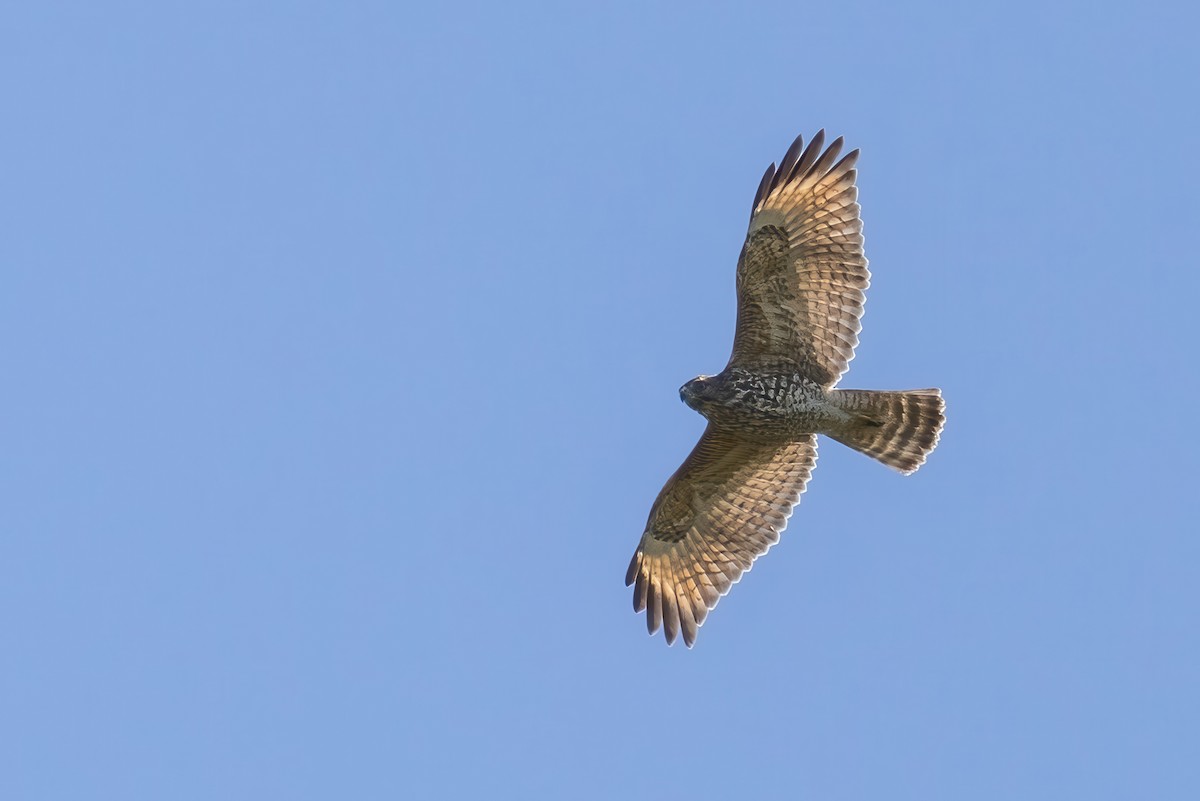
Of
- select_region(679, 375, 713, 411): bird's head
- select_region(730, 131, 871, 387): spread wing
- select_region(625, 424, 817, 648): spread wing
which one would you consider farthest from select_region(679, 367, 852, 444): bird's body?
select_region(625, 424, 817, 648): spread wing

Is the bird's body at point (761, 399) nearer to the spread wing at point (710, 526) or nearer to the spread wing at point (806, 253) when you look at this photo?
the spread wing at point (806, 253)

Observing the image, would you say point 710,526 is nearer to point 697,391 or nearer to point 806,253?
point 697,391

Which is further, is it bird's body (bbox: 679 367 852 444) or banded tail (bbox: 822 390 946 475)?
banded tail (bbox: 822 390 946 475)

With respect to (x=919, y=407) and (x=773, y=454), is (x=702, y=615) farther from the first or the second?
(x=919, y=407)

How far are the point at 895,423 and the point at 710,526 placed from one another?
1893 millimetres

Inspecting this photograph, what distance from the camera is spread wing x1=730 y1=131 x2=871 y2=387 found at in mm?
14477

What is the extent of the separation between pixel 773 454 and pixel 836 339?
1317 millimetres

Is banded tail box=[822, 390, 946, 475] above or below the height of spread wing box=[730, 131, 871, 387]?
below

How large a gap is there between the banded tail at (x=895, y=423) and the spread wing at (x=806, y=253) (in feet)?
1.57

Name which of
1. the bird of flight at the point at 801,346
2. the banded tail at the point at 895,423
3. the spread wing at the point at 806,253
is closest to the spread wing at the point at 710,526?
the bird of flight at the point at 801,346

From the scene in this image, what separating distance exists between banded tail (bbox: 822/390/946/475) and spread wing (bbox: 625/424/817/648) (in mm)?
647

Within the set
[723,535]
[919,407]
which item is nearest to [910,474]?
[919,407]

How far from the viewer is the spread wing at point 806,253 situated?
14.5 metres

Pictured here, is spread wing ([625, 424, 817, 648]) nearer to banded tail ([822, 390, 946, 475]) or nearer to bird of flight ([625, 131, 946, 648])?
bird of flight ([625, 131, 946, 648])
